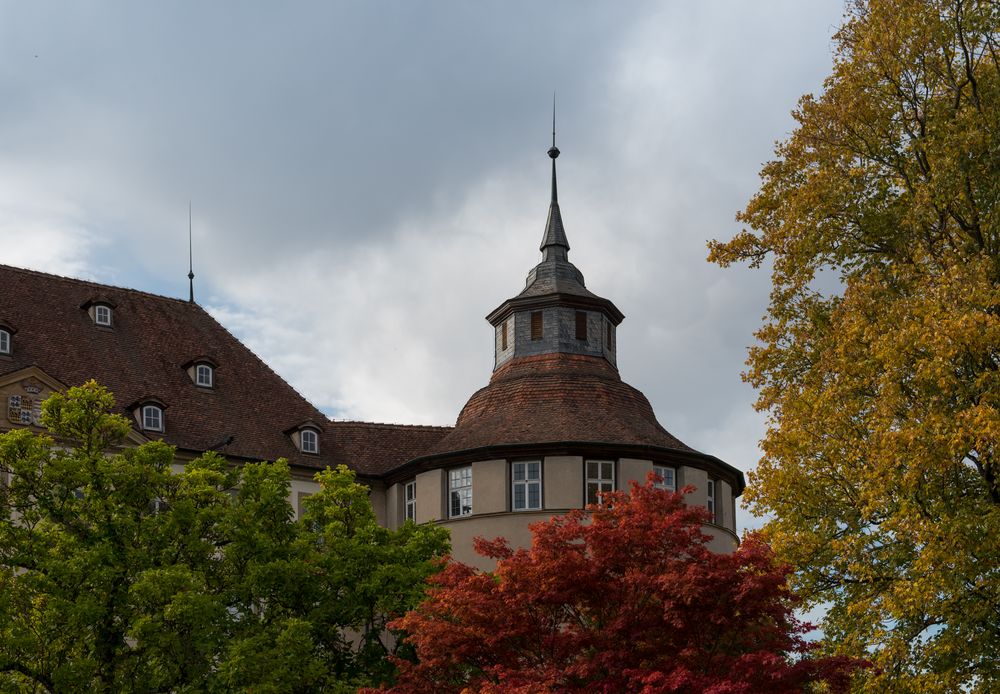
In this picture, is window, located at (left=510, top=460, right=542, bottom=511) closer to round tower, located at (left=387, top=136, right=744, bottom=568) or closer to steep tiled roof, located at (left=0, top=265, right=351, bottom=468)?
round tower, located at (left=387, top=136, right=744, bottom=568)

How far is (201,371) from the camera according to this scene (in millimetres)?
43469

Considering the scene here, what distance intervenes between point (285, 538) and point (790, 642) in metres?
11.2

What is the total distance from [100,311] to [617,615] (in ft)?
83.4

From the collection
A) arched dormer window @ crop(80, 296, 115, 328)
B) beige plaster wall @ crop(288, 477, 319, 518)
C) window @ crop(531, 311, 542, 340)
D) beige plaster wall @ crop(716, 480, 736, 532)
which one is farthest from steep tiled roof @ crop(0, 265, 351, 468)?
beige plaster wall @ crop(716, 480, 736, 532)

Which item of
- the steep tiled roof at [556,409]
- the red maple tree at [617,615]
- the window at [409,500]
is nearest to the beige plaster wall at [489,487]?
the steep tiled roof at [556,409]

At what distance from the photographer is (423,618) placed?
2419 cm

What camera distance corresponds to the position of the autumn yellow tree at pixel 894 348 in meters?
20.8

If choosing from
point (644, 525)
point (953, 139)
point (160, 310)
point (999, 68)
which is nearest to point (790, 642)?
point (644, 525)

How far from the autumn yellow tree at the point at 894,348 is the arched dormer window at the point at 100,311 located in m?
23.6

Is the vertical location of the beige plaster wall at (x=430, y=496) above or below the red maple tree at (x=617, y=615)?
above

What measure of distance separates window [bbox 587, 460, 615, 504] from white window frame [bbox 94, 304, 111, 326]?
602 inches

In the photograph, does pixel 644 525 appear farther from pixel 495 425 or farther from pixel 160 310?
pixel 160 310

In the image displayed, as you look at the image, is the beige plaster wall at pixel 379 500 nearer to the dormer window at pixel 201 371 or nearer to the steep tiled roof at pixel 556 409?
the steep tiled roof at pixel 556 409

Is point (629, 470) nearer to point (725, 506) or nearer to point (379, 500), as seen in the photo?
point (725, 506)
